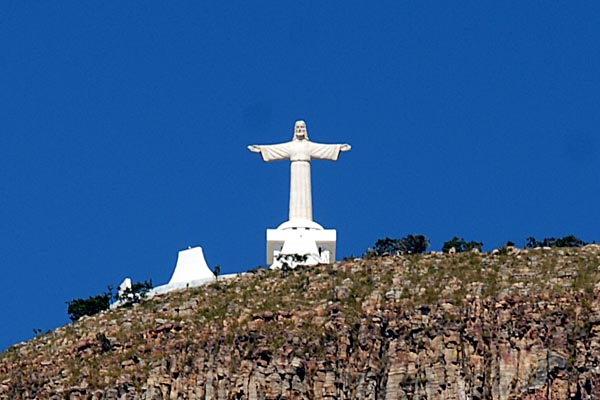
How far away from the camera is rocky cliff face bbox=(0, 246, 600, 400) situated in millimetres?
147500

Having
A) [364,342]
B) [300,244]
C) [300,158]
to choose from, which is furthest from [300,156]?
[364,342]

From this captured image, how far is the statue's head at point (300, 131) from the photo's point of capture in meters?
170

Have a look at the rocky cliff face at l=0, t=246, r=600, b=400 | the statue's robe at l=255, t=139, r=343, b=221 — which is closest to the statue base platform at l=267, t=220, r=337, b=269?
the statue's robe at l=255, t=139, r=343, b=221

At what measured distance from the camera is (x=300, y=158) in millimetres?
169500

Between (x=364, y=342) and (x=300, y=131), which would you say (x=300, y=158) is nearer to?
(x=300, y=131)

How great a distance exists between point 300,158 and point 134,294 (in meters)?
13.2

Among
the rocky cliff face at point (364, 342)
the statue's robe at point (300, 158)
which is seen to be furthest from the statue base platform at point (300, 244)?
the rocky cliff face at point (364, 342)

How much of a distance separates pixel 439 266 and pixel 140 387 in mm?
14295

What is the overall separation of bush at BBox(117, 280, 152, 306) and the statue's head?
12659 millimetres

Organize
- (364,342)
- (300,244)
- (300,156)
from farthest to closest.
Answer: (300,156) < (300,244) < (364,342)

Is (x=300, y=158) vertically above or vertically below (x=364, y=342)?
above

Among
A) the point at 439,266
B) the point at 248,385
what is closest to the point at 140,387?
the point at 248,385

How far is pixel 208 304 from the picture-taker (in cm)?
15538

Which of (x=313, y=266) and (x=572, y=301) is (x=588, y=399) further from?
(x=313, y=266)
